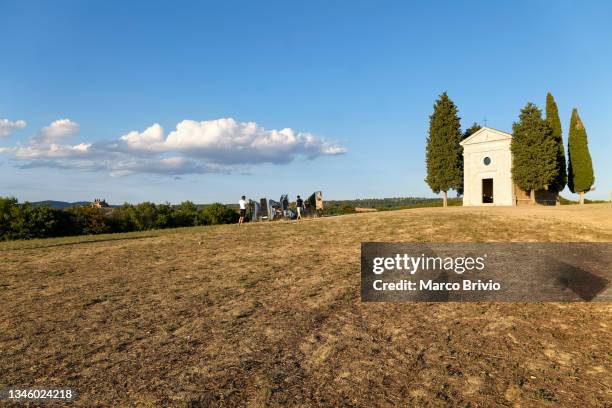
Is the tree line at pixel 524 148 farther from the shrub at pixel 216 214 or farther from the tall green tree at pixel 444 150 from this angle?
the shrub at pixel 216 214

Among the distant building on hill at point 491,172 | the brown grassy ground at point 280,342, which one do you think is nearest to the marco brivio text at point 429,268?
the brown grassy ground at point 280,342

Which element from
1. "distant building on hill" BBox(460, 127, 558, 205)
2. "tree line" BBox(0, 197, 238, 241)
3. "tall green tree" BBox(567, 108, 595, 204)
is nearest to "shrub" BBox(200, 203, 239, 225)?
"tree line" BBox(0, 197, 238, 241)

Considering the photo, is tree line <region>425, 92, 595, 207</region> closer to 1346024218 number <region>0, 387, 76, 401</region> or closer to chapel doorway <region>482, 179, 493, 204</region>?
chapel doorway <region>482, 179, 493, 204</region>

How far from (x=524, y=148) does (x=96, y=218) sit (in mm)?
34527

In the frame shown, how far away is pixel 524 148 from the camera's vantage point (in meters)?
33.5

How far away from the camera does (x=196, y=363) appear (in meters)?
5.30

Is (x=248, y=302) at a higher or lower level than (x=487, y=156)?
lower

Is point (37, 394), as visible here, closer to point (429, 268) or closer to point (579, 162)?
point (429, 268)

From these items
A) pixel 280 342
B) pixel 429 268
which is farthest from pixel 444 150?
pixel 280 342

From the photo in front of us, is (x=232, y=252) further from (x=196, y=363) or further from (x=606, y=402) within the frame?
(x=606, y=402)

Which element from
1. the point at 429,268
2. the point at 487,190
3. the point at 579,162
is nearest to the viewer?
the point at 429,268

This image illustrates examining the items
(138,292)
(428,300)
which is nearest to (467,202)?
(428,300)

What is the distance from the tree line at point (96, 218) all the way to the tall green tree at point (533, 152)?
83.7 ft

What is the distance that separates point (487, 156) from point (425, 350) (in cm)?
3422
